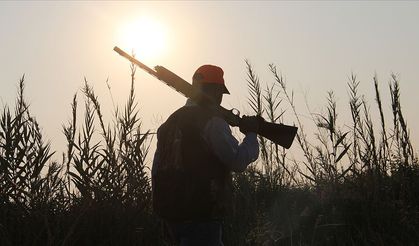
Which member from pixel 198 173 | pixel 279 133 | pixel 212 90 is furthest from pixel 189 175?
pixel 279 133

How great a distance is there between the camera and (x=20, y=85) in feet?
20.9

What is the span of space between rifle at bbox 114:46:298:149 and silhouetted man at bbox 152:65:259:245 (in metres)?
0.18

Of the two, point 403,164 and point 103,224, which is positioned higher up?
point 403,164

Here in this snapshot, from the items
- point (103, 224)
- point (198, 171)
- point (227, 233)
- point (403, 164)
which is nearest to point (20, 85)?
point (103, 224)

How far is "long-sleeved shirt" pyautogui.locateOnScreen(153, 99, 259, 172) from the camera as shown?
4.04 m

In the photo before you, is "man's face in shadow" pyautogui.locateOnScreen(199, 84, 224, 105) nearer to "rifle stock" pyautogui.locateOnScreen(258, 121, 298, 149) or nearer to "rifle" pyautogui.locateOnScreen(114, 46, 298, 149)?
"rifle" pyautogui.locateOnScreen(114, 46, 298, 149)

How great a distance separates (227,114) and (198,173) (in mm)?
736

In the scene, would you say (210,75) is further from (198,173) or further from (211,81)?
(198,173)

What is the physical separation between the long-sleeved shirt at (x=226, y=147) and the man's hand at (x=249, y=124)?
0.35 m

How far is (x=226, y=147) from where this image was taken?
404 centimetres

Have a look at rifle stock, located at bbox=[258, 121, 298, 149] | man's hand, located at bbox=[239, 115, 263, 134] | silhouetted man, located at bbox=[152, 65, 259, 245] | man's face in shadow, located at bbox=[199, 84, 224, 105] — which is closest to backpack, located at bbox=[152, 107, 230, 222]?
silhouetted man, located at bbox=[152, 65, 259, 245]

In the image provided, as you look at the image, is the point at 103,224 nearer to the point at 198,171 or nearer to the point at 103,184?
the point at 103,184

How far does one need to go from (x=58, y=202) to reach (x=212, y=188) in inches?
90.9

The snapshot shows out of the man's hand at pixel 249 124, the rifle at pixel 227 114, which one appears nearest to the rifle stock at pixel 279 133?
the rifle at pixel 227 114
